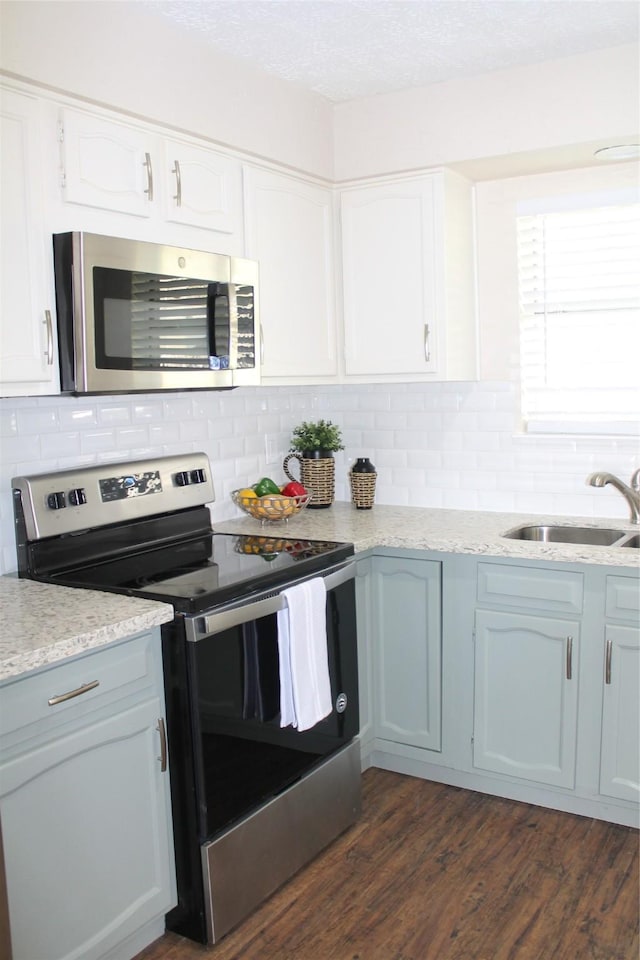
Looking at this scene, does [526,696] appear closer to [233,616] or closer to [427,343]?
[233,616]

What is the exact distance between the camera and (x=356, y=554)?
293 cm

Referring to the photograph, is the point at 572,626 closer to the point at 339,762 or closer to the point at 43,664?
the point at 339,762

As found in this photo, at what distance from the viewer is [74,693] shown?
6.19 feet

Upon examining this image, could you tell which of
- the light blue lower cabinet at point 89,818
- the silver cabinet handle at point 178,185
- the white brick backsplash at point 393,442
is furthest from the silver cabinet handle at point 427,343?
the light blue lower cabinet at point 89,818

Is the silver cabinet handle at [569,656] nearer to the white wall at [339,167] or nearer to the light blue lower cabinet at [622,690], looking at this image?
the light blue lower cabinet at [622,690]

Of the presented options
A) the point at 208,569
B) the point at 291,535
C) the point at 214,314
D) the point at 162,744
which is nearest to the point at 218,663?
the point at 162,744

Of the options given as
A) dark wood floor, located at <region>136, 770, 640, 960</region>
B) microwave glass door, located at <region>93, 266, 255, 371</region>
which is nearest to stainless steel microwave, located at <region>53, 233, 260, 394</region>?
microwave glass door, located at <region>93, 266, 255, 371</region>

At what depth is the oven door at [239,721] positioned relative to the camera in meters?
2.15

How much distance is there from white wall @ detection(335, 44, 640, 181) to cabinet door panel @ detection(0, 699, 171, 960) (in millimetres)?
2128

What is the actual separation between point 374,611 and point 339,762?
560 mm

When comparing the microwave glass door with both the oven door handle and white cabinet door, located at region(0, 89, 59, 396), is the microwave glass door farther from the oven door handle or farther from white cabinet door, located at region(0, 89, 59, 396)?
the oven door handle

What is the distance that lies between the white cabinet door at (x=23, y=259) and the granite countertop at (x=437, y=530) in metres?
1.14

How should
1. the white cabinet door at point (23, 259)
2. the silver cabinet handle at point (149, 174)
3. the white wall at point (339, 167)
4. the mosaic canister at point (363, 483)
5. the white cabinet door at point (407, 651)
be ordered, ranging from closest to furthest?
the white cabinet door at point (23, 259), the white wall at point (339, 167), the silver cabinet handle at point (149, 174), the white cabinet door at point (407, 651), the mosaic canister at point (363, 483)

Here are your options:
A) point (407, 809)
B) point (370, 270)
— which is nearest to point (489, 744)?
point (407, 809)
